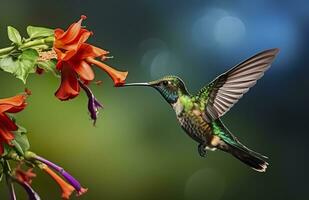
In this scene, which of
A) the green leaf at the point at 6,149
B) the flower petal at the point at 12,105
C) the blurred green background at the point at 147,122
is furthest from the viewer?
the blurred green background at the point at 147,122

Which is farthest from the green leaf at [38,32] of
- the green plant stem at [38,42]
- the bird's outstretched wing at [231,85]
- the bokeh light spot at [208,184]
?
the bokeh light spot at [208,184]

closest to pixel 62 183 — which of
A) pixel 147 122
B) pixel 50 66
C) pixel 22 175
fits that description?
pixel 22 175

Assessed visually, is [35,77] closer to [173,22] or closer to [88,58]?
[173,22]

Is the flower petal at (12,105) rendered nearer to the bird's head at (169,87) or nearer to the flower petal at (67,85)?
the flower petal at (67,85)

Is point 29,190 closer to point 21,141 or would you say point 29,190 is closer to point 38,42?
point 21,141

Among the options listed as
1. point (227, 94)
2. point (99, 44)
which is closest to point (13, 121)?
point (227, 94)
